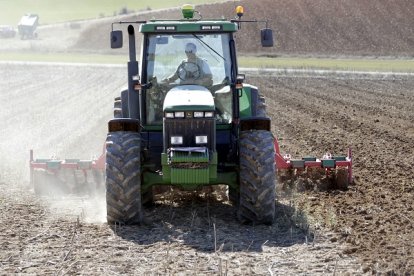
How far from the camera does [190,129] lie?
30.6 feet

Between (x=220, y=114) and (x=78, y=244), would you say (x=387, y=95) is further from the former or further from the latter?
(x=78, y=244)

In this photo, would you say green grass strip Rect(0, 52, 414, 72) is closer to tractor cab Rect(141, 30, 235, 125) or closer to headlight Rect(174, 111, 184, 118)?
tractor cab Rect(141, 30, 235, 125)

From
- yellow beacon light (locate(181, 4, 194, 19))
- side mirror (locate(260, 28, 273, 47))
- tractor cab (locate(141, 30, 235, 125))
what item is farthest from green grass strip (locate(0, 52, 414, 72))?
tractor cab (locate(141, 30, 235, 125))

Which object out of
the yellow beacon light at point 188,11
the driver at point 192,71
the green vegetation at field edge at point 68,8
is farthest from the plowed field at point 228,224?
the green vegetation at field edge at point 68,8

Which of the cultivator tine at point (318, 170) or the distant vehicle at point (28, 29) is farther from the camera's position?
the distant vehicle at point (28, 29)

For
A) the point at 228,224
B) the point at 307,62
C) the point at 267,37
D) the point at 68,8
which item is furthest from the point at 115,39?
the point at 68,8

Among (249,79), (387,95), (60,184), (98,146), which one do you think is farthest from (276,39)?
(60,184)

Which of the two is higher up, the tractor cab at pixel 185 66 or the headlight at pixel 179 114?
the tractor cab at pixel 185 66

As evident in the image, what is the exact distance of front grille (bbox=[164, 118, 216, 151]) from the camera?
932 cm

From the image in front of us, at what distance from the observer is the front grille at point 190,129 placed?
9320 mm

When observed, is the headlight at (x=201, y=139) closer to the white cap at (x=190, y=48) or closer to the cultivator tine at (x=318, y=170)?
the white cap at (x=190, y=48)

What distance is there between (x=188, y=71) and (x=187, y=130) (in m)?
1.05

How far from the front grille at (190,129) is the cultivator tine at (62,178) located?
230 cm

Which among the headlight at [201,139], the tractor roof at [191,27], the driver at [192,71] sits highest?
the tractor roof at [191,27]
